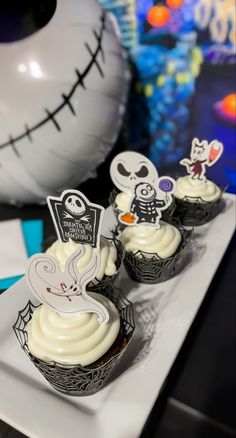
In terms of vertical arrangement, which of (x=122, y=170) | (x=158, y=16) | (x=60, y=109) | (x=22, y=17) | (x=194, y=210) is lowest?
(x=194, y=210)

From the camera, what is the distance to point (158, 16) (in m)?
1.54

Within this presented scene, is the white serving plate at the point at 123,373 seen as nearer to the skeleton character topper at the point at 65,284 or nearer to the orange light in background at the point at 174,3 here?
the skeleton character topper at the point at 65,284

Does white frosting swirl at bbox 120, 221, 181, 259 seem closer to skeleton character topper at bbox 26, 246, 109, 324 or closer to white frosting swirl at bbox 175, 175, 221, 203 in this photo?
white frosting swirl at bbox 175, 175, 221, 203

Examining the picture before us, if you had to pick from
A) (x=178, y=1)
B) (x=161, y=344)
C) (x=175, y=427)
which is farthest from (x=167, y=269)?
(x=178, y=1)

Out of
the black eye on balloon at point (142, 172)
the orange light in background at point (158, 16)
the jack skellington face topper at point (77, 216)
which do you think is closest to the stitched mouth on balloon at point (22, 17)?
the orange light in background at point (158, 16)

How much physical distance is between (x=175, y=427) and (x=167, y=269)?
14.9 inches

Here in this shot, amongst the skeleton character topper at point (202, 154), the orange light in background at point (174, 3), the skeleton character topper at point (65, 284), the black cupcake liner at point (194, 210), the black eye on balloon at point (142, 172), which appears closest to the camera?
the skeleton character topper at point (65, 284)

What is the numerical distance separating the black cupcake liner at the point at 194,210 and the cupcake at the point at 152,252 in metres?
0.18

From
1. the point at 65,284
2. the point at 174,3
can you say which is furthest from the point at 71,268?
the point at 174,3

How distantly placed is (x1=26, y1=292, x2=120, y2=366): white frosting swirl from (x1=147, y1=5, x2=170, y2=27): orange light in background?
1074mm

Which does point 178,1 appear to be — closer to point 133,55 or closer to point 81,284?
point 133,55

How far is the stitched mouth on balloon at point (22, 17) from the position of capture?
1293 millimetres

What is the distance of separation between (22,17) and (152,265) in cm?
81

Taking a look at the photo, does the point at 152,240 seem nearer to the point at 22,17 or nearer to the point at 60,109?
the point at 60,109
